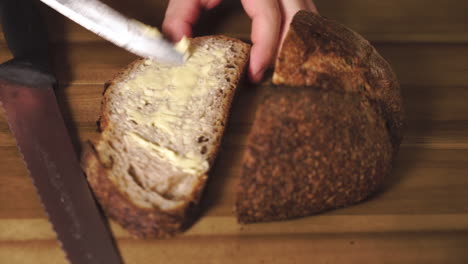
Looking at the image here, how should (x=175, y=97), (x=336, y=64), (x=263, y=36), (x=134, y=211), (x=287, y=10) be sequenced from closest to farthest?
(x=134, y=211)
(x=336, y=64)
(x=175, y=97)
(x=263, y=36)
(x=287, y=10)

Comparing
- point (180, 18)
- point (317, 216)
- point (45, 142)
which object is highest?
point (180, 18)

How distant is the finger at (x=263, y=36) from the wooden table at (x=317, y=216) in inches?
4.8

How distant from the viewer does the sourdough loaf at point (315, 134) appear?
5.41 ft

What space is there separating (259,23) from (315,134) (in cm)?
75

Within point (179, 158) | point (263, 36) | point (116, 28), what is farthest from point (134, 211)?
point (263, 36)

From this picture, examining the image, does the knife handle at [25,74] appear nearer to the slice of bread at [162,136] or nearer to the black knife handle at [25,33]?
the black knife handle at [25,33]

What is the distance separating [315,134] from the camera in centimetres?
167

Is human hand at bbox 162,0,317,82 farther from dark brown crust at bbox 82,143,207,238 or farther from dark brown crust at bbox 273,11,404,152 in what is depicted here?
dark brown crust at bbox 82,143,207,238

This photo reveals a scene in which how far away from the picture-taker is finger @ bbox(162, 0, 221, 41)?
2.33 m

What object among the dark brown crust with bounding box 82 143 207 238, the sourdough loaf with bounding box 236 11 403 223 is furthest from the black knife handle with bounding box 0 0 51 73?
the sourdough loaf with bounding box 236 11 403 223

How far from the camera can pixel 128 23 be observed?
2037 millimetres

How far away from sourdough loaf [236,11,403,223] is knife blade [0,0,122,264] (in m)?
0.50

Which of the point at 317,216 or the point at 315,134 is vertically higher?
the point at 315,134

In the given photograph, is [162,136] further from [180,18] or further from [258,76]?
[180,18]
